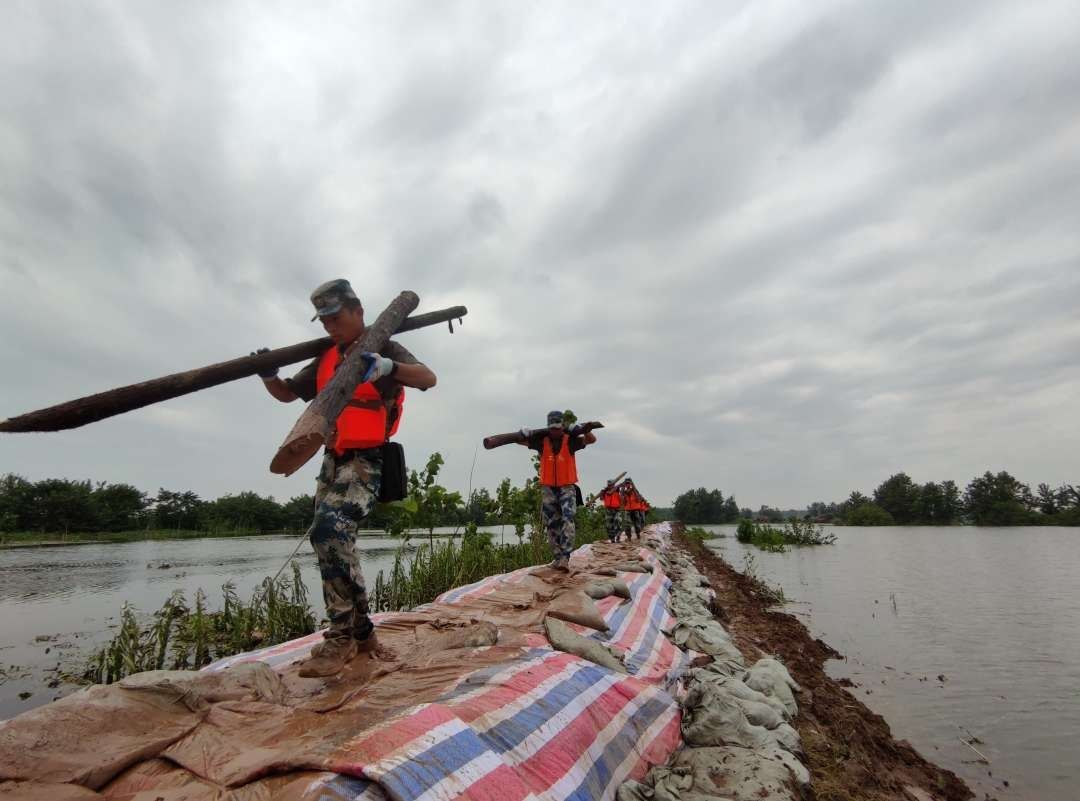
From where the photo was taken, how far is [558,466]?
788cm

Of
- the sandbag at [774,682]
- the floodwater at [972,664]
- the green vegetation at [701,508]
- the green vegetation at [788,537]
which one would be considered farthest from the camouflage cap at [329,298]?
the green vegetation at [701,508]

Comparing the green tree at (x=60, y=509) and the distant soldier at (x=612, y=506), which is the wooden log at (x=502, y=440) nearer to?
the distant soldier at (x=612, y=506)

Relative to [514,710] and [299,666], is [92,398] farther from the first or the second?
[514,710]

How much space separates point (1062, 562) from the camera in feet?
59.1

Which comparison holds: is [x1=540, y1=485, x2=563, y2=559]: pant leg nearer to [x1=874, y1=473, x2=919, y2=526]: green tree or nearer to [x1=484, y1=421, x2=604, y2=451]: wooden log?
[x1=484, y1=421, x2=604, y2=451]: wooden log

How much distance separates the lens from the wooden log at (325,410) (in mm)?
2594

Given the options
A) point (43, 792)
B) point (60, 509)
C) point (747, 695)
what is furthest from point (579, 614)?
point (60, 509)

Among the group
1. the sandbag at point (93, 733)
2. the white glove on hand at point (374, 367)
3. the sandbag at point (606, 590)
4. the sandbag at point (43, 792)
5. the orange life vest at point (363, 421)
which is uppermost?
the white glove on hand at point (374, 367)

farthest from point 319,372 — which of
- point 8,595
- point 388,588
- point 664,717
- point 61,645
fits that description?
point 8,595

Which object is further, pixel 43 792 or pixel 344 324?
pixel 344 324

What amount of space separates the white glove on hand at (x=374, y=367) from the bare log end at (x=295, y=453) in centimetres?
51

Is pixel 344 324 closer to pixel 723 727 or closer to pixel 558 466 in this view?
pixel 723 727

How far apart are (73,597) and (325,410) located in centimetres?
1039

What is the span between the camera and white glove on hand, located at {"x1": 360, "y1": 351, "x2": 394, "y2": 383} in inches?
119
